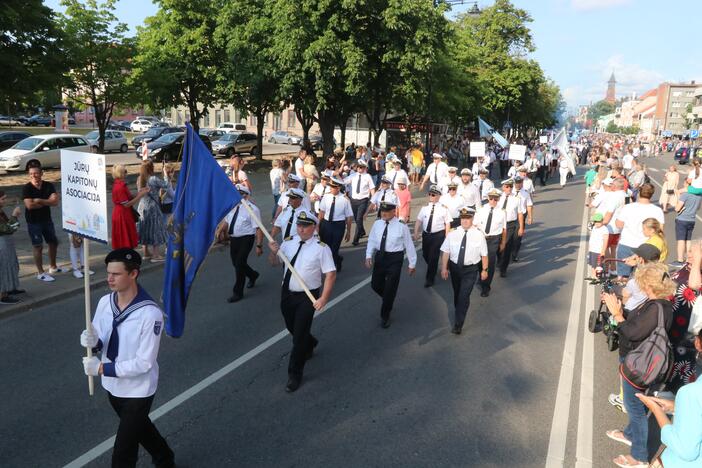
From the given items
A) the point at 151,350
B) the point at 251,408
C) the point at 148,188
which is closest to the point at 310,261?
the point at 251,408

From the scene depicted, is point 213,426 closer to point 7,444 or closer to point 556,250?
point 7,444

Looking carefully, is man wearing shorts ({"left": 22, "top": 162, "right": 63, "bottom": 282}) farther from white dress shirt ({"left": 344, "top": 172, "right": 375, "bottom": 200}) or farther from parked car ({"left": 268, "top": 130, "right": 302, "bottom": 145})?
parked car ({"left": 268, "top": 130, "right": 302, "bottom": 145})

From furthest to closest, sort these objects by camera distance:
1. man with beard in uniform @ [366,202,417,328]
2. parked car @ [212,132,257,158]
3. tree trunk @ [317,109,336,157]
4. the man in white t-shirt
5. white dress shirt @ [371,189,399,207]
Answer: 1. parked car @ [212,132,257,158]
2. tree trunk @ [317,109,336,157]
3. white dress shirt @ [371,189,399,207]
4. the man in white t-shirt
5. man with beard in uniform @ [366,202,417,328]

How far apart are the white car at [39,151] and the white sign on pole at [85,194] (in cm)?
1782

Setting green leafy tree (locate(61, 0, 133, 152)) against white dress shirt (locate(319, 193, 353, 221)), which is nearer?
white dress shirt (locate(319, 193, 353, 221))

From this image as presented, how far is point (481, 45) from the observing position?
48.9 m

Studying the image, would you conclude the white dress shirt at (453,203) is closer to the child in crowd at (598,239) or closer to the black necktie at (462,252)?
the child in crowd at (598,239)

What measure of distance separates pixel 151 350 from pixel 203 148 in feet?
7.04

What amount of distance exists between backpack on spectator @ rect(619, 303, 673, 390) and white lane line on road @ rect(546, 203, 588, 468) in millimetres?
992

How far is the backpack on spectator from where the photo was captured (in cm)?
398

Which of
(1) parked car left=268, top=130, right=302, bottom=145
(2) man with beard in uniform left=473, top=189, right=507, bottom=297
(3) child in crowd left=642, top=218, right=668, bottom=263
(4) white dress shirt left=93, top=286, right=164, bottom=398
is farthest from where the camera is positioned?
(1) parked car left=268, top=130, right=302, bottom=145

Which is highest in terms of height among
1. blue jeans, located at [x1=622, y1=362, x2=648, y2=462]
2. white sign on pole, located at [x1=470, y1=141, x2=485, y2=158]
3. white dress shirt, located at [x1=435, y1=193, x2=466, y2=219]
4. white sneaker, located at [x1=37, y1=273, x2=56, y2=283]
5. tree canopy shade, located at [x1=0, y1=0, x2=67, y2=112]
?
tree canopy shade, located at [x1=0, y1=0, x2=67, y2=112]

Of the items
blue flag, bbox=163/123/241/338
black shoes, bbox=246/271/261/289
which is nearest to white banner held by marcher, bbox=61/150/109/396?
blue flag, bbox=163/123/241/338

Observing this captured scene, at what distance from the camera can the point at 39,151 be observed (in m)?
23.1
